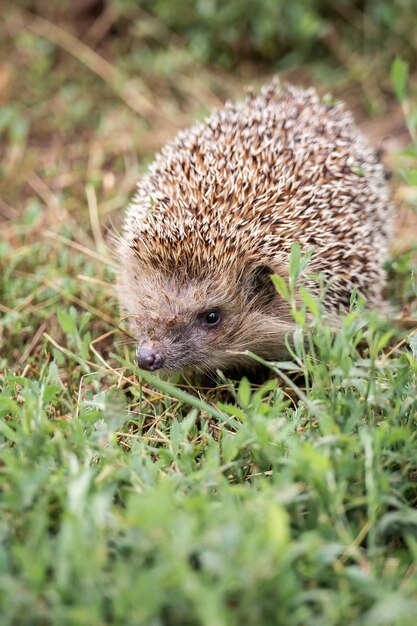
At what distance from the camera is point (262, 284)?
3.35m

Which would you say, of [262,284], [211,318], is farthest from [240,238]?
[211,318]

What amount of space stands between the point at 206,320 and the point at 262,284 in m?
0.30

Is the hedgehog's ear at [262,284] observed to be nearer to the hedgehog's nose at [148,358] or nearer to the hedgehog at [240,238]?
the hedgehog at [240,238]

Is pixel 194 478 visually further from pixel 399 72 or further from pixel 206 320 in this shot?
pixel 399 72

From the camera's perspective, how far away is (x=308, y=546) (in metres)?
1.97

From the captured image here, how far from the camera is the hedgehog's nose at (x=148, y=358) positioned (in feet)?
9.86

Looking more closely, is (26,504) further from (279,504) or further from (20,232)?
(20,232)

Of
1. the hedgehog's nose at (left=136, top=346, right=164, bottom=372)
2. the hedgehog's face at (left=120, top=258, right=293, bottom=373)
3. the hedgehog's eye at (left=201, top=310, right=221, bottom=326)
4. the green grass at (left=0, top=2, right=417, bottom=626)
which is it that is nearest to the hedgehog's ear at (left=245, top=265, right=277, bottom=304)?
the hedgehog's face at (left=120, top=258, right=293, bottom=373)

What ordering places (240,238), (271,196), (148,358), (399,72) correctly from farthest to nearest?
1. (399,72)
2. (271,196)
3. (240,238)
4. (148,358)

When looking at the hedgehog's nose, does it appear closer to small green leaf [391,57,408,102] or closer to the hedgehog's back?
the hedgehog's back

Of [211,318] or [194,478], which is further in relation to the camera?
[211,318]

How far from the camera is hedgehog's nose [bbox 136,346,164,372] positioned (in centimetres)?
301

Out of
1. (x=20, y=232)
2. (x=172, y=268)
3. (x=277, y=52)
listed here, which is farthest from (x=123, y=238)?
(x=277, y=52)

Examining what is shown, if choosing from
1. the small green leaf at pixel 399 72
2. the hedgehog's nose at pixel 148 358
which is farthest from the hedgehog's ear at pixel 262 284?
the small green leaf at pixel 399 72
